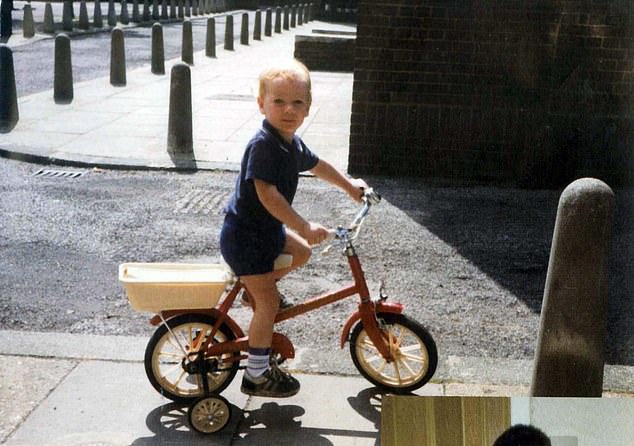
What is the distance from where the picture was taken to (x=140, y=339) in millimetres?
4754

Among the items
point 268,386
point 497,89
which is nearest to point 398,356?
point 268,386

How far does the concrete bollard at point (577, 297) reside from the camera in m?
3.33

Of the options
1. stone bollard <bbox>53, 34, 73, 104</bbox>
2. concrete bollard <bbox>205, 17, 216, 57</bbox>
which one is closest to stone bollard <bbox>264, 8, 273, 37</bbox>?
concrete bollard <bbox>205, 17, 216, 57</bbox>

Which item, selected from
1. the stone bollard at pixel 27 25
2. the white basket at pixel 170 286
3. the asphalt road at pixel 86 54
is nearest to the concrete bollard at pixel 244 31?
the asphalt road at pixel 86 54

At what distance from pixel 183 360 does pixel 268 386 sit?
387 mm

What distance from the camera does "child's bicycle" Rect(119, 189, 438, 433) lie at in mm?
3711

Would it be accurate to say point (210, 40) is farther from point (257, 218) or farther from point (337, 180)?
point (257, 218)

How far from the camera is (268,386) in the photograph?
3.81 metres

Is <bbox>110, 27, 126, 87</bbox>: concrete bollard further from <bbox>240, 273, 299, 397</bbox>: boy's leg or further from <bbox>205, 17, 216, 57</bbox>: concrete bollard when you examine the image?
<bbox>240, 273, 299, 397</bbox>: boy's leg

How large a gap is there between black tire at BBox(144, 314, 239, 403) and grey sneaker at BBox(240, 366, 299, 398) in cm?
13

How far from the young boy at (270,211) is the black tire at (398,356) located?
1.30 ft

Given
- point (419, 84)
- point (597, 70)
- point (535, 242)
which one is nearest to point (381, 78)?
point (419, 84)

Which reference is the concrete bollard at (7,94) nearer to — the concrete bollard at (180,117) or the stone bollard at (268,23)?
the concrete bollard at (180,117)

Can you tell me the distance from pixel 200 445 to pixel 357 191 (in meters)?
1.25
